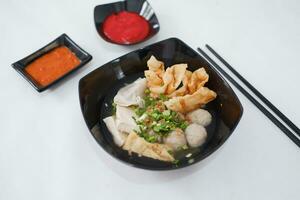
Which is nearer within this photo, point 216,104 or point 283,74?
point 216,104

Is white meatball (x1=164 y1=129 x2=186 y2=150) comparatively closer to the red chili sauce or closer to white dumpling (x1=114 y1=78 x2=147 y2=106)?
white dumpling (x1=114 y1=78 x2=147 y2=106)

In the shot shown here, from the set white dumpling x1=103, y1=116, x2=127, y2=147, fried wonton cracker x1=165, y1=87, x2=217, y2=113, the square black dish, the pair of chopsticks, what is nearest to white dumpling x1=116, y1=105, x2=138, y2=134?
white dumpling x1=103, y1=116, x2=127, y2=147

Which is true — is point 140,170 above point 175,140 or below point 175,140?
below

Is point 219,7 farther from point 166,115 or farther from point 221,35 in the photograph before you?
point 166,115

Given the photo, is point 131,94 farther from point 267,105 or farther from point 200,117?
point 267,105

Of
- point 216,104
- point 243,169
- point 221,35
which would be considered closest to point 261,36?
point 221,35

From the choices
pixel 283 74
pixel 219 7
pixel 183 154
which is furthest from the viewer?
pixel 219 7

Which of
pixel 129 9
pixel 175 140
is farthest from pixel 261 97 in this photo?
pixel 129 9
